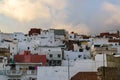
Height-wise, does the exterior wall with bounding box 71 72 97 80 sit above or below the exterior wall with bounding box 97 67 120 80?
below

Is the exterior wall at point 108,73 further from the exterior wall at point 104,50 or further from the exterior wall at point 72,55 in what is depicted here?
the exterior wall at point 72,55

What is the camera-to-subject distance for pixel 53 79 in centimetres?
3812

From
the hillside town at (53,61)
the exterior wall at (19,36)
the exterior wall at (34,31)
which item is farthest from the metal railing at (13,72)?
the exterior wall at (34,31)

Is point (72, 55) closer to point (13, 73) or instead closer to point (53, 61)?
point (53, 61)

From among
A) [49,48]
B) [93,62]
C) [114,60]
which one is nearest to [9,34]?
[49,48]

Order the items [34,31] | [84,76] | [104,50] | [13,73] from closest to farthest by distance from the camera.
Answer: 1. [84,76]
2. [13,73]
3. [104,50]
4. [34,31]

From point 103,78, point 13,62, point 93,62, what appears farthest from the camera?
point 13,62

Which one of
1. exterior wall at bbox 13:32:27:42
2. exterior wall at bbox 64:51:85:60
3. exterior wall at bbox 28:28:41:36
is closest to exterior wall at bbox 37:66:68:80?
exterior wall at bbox 64:51:85:60

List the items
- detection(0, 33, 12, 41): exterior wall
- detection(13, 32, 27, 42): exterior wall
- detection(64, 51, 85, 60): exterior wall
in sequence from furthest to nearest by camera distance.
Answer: detection(13, 32, 27, 42): exterior wall → detection(0, 33, 12, 41): exterior wall → detection(64, 51, 85, 60): exterior wall

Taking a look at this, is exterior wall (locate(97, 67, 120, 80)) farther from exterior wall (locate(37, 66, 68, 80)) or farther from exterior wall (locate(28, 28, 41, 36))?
exterior wall (locate(28, 28, 41, 36))

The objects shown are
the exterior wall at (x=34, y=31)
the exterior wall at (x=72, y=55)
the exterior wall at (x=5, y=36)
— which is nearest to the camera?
the exterior wall at (x=72, y=55)

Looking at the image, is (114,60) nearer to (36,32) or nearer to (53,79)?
(53,79)

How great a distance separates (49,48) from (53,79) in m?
21.6

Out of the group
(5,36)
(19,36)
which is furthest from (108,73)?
(19,36)
